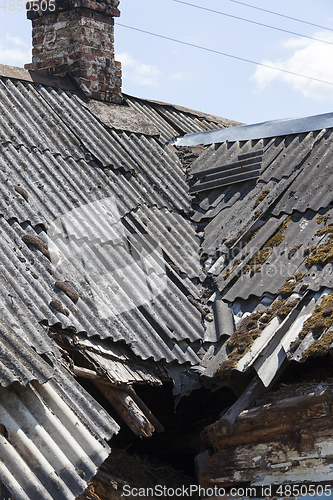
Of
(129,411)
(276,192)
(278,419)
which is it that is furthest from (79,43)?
(278,419)

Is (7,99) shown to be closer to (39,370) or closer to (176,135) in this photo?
(176,135)

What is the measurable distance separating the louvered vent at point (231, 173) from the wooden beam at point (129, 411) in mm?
3628

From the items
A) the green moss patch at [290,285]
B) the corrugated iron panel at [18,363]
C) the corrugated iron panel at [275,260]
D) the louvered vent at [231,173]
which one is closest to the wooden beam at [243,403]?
the green moss patch at [290,285]

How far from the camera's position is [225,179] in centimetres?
759

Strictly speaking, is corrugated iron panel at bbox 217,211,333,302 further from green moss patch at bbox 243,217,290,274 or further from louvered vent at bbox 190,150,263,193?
louvered vent at bbox 190,150,263,193

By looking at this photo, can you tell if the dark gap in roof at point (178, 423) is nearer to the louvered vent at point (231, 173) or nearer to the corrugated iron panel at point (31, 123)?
the louvered vent at point (231, 173)

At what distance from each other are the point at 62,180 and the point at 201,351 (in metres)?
2.57

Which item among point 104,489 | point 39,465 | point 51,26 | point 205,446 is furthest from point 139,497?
point 51,26

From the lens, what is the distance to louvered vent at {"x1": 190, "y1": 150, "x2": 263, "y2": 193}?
24.5 ft

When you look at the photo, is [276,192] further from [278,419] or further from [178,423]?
[278,419]

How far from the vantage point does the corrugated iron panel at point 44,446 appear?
3439mm

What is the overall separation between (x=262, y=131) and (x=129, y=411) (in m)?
4.95

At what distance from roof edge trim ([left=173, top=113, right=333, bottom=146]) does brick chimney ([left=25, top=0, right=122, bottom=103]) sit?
1.40 m

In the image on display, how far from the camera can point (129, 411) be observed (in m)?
4.65
